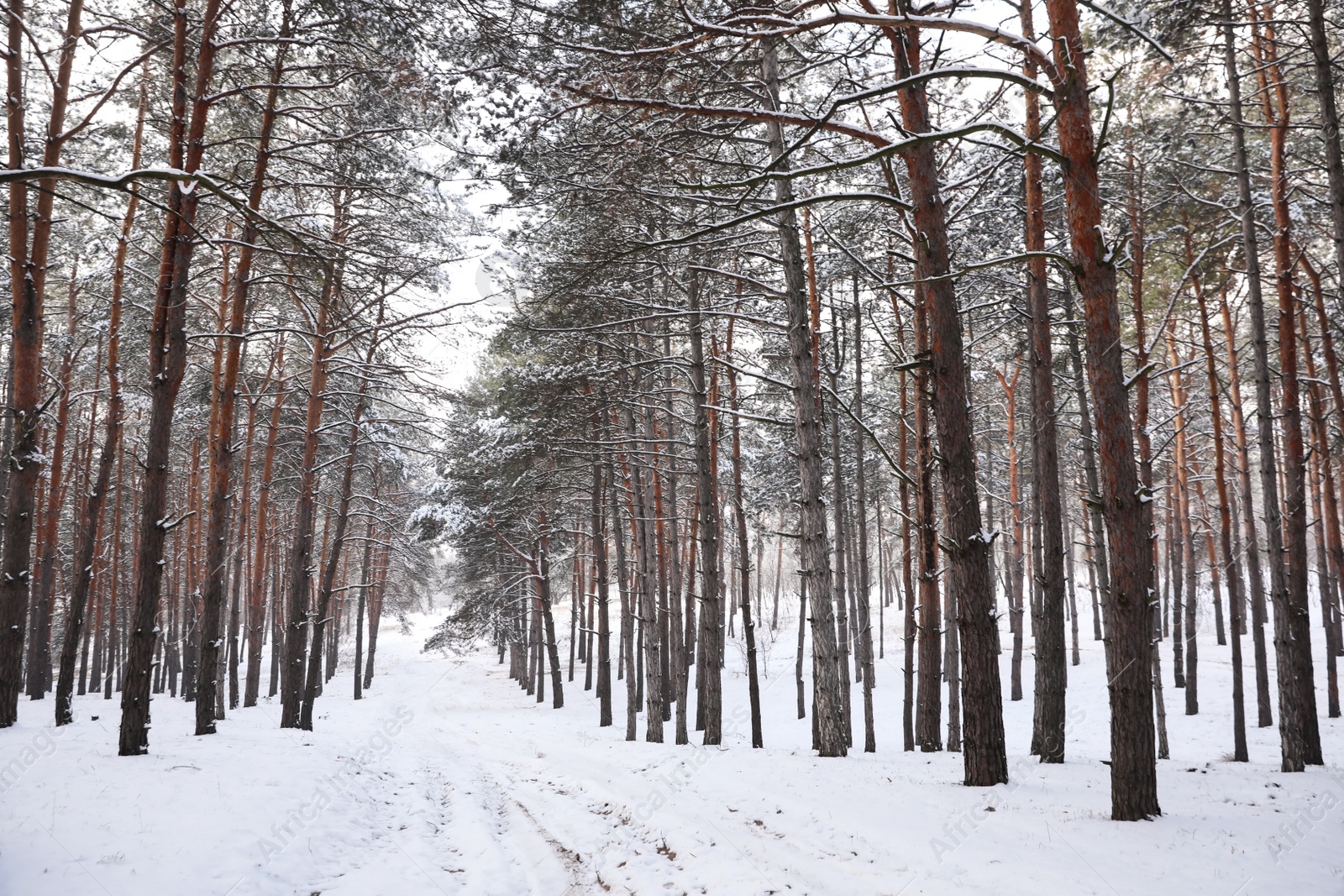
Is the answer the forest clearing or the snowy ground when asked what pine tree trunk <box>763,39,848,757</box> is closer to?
the forest clearing

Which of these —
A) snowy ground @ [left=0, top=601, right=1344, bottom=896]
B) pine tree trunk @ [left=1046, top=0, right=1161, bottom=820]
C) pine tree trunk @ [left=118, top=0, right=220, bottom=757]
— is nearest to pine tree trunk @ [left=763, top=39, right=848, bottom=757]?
snowy ground @ [left=0, top=601, right=1344, bottom=896]

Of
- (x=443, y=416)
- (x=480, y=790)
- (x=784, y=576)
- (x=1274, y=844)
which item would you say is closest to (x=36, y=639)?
(x=443, y=416)

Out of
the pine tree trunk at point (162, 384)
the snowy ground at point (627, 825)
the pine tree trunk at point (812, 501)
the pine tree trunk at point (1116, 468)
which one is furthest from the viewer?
the pine tree trunk at point (812, 501)

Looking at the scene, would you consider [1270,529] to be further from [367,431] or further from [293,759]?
[367,431]

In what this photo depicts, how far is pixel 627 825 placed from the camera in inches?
262

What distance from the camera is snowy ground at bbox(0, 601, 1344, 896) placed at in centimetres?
440

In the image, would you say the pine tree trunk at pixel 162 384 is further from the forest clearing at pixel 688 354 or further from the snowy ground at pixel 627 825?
the snowy ground at pixel 627 825

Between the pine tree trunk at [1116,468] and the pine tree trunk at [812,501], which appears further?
the pine tree trunk at [812,501]

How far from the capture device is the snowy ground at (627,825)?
4398mm

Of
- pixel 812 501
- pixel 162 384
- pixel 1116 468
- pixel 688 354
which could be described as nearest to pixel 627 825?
pixel 812 501

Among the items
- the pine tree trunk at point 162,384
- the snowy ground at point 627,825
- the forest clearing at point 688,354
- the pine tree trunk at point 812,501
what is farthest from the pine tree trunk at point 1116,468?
the pine tree trunk at point 162,384

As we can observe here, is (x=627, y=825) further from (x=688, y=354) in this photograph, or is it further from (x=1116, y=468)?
(x=688, y=354)

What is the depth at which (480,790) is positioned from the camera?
9.09m

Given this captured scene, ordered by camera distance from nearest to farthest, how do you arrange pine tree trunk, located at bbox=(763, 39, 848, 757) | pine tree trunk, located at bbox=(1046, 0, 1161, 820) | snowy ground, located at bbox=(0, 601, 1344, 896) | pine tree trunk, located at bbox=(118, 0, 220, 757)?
1. snowy ground, located at bbox=(0, 601, 1344, 896)
2. pine tree trunk, located at bbox=(1046, 0, 1161, 820)
3. pine tree trunk, located at bbox=(118, 0, 220, 757)
4. pine tree trunk, located at bbox=(763, 39, 848, 757)
